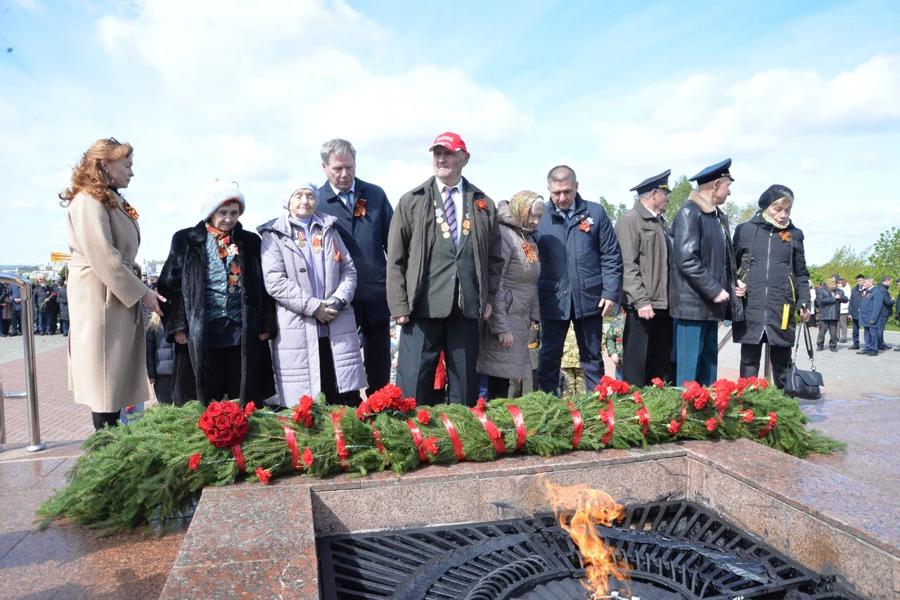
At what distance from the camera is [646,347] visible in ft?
17.0

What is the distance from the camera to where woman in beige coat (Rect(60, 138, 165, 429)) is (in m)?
3.69

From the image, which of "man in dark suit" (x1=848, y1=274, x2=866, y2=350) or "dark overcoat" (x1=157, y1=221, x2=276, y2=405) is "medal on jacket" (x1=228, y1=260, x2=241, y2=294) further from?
"man in dark suit" (x1=848, y1=274, x2=866, y2=350)

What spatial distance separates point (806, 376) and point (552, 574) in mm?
4313

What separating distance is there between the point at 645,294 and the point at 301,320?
8.74 ft

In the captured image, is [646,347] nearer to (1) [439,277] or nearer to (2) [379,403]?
(1) [439,277]

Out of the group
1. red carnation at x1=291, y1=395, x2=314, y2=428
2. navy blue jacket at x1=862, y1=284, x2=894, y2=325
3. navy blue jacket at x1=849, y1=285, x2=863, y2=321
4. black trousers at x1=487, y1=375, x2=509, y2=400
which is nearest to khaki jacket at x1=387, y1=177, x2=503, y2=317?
black trousers at x1=487, y1=375, x2=509, y2=400

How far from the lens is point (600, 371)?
5.01m

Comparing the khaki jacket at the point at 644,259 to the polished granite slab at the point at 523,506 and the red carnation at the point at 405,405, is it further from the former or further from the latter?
the red carnation at the point at 405,405

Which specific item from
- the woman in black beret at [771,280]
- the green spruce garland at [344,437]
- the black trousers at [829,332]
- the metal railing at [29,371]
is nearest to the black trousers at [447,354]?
the green spruce garland at [344,437]

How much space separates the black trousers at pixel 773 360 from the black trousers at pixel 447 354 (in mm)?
2650

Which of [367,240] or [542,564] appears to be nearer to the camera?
[542,564]

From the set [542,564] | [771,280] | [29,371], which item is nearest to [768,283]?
[771,280]

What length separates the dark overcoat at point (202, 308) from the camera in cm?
390

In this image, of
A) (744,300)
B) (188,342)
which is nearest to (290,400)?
(188,342)
